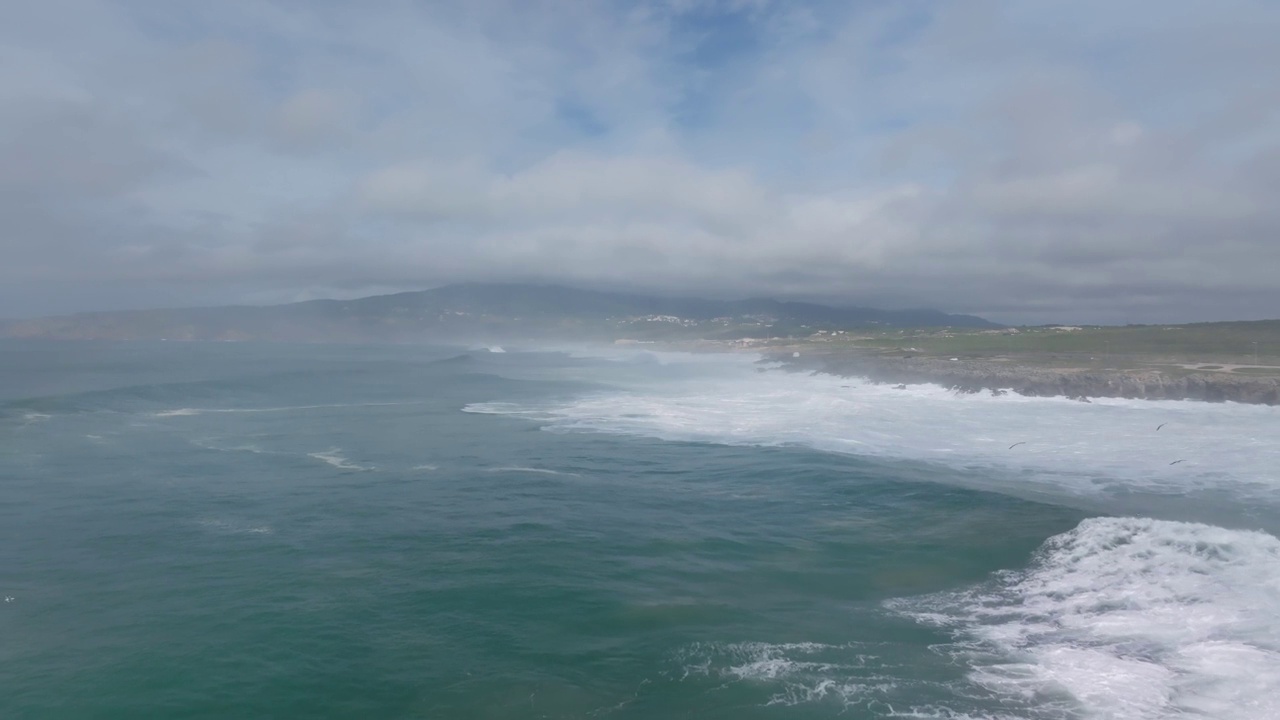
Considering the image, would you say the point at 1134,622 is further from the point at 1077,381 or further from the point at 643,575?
the point at 1077,381

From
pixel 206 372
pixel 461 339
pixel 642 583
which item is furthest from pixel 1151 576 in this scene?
pixel 461 339

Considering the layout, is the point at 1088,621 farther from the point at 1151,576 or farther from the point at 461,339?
the point at 461,339

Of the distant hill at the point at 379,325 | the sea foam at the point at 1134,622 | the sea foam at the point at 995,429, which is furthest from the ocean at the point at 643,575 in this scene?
the distant hill at the point at 379,325

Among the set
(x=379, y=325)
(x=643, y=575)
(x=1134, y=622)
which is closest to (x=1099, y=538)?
(x=1134, y=622)

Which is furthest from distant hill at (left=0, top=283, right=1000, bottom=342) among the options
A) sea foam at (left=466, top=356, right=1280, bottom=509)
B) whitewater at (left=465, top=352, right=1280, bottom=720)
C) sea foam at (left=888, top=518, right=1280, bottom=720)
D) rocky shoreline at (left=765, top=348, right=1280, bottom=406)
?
sea foam at (left=888, top=518, right=1280, bottom=720)

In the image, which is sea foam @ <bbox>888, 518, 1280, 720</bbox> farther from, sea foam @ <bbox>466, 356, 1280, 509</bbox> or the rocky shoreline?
the rocky shoreline

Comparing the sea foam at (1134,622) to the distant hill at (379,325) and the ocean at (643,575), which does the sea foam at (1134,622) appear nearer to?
the ocean at (643,575)
